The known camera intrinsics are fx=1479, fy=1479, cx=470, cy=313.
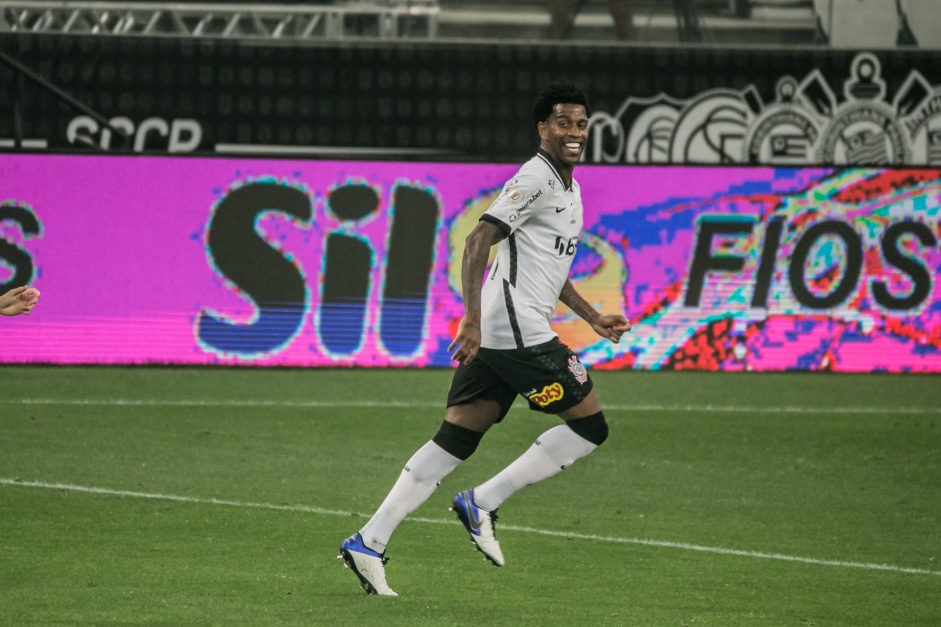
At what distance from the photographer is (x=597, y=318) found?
18.6 ft

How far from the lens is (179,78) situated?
15.1m

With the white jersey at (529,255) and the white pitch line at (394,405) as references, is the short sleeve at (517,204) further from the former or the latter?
the white pitch line at (394,405)

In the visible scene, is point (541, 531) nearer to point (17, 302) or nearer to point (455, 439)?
point (455, 439)

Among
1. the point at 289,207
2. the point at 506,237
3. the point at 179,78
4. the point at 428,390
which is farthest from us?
the point at 179,78

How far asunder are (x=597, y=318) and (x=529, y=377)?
0.59m

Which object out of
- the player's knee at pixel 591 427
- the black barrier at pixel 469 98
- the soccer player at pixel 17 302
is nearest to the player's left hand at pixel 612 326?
the player's knee at pixel 591 427

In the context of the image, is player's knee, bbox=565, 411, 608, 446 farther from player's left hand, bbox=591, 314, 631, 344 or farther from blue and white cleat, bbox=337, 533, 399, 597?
blue and white cleat, bbox=337, 533, 399, 597

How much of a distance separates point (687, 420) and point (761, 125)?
644 cm

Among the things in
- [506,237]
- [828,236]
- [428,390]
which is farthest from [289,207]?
[506,237]

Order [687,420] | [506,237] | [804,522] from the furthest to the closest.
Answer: [687,420]
[804,522]
[506,237]

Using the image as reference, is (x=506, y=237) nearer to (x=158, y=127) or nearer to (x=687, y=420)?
(x=687, y=420)

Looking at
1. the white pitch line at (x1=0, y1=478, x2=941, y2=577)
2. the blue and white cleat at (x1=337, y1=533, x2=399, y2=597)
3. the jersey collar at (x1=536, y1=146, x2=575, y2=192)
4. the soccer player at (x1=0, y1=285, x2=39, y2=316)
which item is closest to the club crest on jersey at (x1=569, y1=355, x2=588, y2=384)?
the jersey collar at (x1=536, y1=146, x2=575, y2=192)

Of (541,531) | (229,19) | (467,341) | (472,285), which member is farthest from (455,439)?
(229,19)

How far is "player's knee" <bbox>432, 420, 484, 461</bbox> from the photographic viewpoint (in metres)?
5.21
